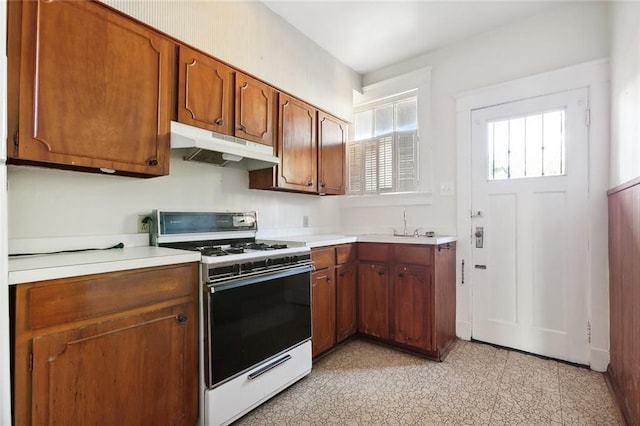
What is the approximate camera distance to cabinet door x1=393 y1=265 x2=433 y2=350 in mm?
2469

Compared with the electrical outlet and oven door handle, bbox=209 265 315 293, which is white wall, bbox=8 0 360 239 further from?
oven door handle, bbox=209 265 315 293

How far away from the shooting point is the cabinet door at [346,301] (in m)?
2.61

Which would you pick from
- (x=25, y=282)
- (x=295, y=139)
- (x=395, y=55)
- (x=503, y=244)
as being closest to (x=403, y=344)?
(x=503, y=244)

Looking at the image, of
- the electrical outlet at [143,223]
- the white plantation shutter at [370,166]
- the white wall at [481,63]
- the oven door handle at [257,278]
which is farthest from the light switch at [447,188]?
the electrical outlet at [143,223]

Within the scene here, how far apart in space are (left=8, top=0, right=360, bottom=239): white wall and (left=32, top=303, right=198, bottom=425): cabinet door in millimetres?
693

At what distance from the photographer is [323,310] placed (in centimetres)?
244

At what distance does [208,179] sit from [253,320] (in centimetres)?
110

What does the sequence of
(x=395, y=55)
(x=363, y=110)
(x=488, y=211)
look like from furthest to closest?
(x=363, y=110), (x=395, y=55), (x=488, y=211)

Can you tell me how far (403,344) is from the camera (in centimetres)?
259

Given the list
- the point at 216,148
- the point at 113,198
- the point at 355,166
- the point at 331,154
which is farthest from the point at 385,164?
the point at 113,198

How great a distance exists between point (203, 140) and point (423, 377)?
2.17 m

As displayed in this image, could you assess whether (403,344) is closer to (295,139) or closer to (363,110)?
(295,139)

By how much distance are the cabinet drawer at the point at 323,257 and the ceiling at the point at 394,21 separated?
80.3 inches

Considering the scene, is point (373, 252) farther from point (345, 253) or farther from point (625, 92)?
point (625, 92)
